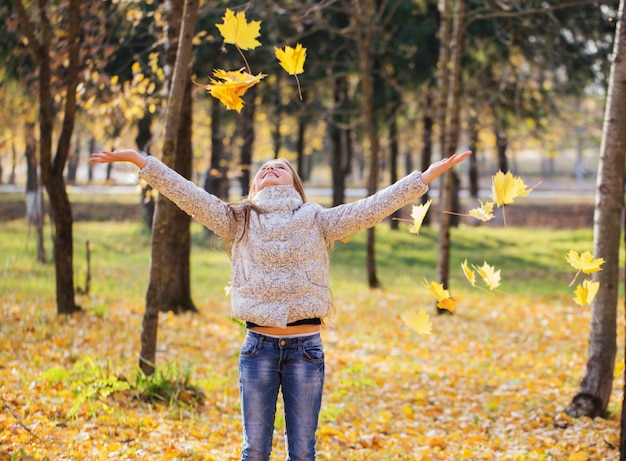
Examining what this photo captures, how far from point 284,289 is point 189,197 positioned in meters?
0.65

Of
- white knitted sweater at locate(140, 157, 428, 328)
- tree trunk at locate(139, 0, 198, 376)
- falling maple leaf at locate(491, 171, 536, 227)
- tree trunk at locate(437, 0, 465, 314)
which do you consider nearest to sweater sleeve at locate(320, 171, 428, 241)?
white knitted sweater at locate(140, 157, 428, 328)

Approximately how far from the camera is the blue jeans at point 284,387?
3.39 metres

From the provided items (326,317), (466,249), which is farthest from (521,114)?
(326,317)

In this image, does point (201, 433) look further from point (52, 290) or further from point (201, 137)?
point (201, 137)

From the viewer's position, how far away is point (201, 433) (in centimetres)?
520

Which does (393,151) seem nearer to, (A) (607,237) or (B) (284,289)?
(A) (607,237)

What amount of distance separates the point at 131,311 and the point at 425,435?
5.43 m

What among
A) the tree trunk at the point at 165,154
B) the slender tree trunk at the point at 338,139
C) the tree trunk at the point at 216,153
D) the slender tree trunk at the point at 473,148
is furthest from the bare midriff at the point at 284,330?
the slender tree trunk at the point at 338,139

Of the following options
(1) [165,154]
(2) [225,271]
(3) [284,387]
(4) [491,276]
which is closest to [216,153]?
(2) [225,271]

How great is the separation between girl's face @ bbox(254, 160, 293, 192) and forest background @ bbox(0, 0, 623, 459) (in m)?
2.05

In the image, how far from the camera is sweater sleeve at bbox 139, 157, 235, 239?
345 cm

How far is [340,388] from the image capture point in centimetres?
720

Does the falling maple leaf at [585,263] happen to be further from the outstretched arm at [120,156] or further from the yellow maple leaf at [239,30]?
the outstretched arm at [120,156]

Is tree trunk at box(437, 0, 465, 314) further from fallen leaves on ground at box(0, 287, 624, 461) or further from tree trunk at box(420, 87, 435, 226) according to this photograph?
tree trunk at box(420, 87, 435, 226)
